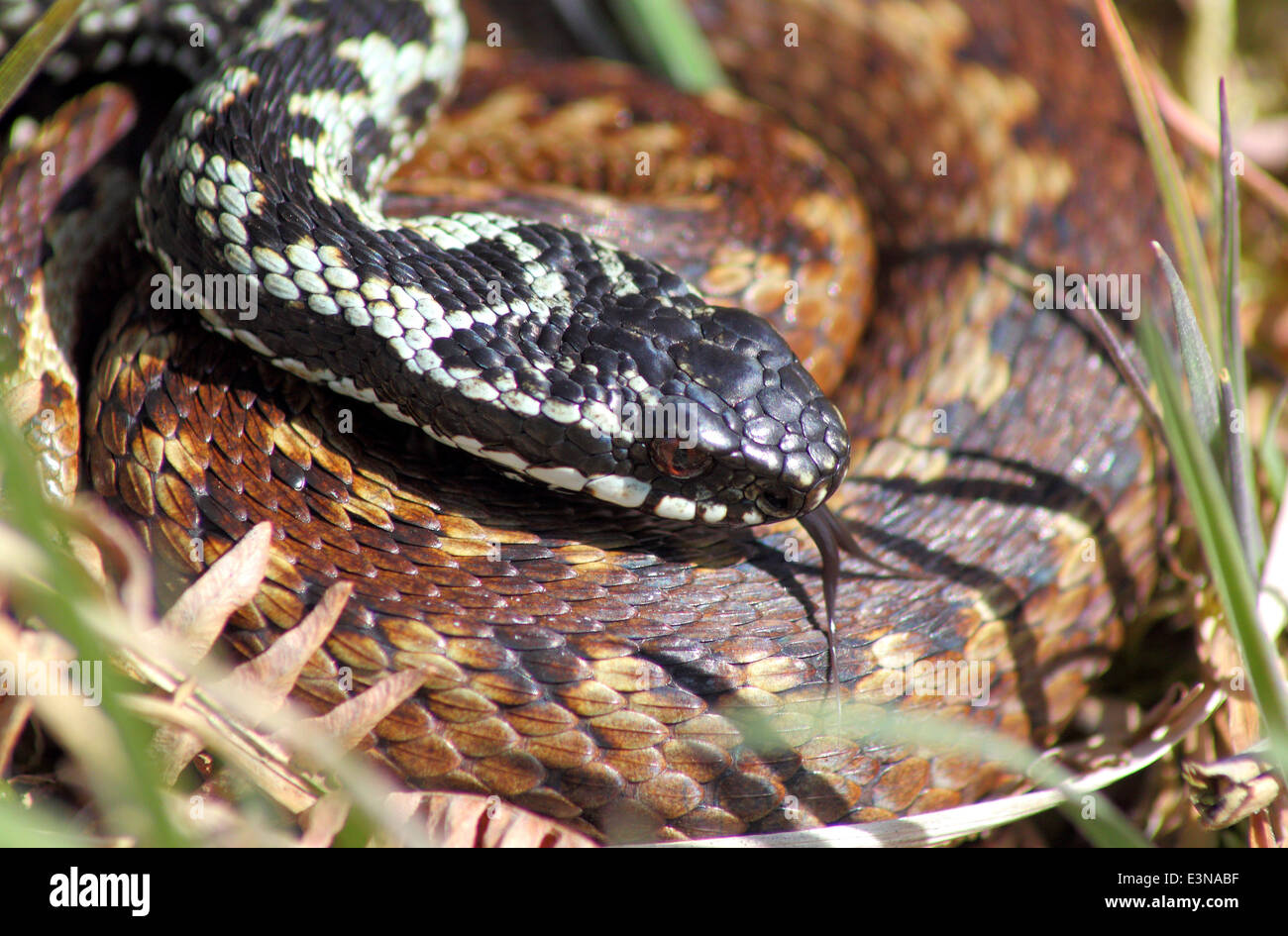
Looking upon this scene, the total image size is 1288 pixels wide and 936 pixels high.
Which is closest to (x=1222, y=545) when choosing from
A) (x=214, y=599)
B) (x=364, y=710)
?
(x=364, y=710)

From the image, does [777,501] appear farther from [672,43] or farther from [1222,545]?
[672,43]

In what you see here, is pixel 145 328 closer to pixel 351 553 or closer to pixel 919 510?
pixel 351 553

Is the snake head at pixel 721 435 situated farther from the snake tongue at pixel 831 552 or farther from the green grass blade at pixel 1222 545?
the green grass blade at pixel 1222 545

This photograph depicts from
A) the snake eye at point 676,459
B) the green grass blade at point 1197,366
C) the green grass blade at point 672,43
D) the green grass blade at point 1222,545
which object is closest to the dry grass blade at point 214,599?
the snake eye at point 676,459

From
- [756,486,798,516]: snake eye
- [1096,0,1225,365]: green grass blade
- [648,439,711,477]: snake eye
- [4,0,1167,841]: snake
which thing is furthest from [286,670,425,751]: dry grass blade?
[1096,0,1225,365]: green grass blade

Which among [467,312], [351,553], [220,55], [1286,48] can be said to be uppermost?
[1286,48]

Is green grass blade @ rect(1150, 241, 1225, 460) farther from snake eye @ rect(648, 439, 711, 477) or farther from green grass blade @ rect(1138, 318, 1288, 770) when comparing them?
snake eye @ rect(648, 439, 711, 477)
